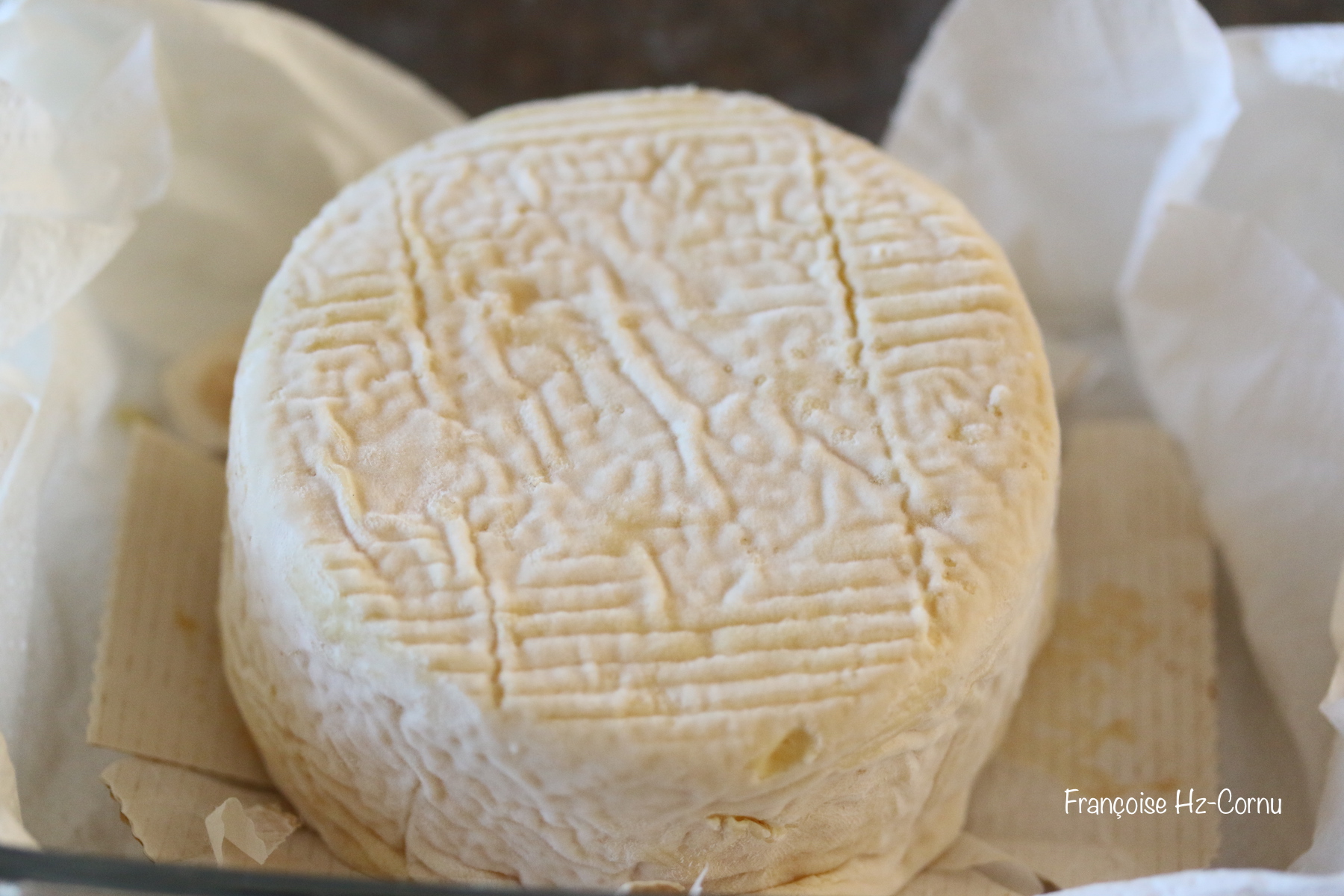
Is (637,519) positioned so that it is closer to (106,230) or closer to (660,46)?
(106,230)

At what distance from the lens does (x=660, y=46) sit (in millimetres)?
1737

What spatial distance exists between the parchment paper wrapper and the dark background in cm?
22

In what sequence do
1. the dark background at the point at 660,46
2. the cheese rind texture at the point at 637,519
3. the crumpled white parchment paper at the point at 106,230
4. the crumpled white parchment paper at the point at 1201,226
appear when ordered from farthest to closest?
the dark background at the point at 660,46
the crumpled white parchment paper at the point at 1201,226
the crumpled white parchment paper at the point at 106,230
the cheese rind texture at the point at 637,519

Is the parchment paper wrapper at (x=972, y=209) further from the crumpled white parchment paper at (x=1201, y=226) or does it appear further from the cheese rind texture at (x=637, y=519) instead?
the cheese rind texture at (x=637, y=519)

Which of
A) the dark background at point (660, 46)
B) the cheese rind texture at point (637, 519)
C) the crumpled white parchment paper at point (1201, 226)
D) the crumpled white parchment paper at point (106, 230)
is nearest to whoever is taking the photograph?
the cheese rind texture at point (637, 519)

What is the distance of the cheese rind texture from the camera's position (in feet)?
2.97

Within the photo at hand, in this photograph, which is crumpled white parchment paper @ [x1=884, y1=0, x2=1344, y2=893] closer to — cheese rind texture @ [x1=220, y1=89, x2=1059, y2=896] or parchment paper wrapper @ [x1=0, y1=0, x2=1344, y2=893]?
parchment paper wrapper @ [x1=0, y1=0, x2=1344, y2=893]

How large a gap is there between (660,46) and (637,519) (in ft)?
3.15

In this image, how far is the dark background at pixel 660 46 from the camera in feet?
5.69

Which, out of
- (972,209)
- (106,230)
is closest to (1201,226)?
(972,209)

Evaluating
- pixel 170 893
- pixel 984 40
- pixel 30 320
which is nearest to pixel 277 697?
pixel 170 893

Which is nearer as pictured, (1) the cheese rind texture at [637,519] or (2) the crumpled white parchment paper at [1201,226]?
(1) the cheese rind texture at [637,519]

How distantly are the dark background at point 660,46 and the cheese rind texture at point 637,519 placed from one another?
573 millimetres

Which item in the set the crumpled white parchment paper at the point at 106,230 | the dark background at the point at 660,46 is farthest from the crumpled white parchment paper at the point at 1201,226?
the crumpled white parchment paper at the point at 106,230
